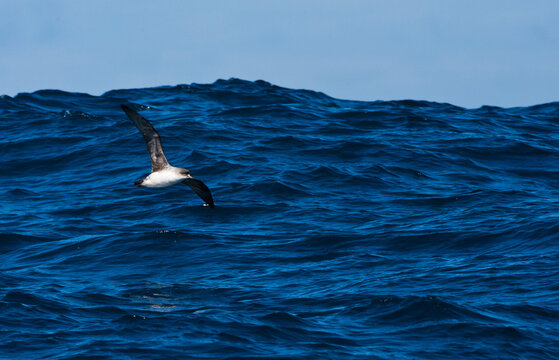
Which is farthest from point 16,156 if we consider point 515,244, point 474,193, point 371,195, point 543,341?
point 543,341

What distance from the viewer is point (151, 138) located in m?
15.6

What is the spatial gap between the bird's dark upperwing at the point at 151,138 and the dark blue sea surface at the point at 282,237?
2.50 m

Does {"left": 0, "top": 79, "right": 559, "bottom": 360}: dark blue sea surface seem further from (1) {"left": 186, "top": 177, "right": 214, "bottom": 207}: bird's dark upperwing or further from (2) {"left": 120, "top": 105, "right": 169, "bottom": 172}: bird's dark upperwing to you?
(2) {"left": 120, "top": 105, "right": 169, "bottom": 172}: bird's dark upperwing

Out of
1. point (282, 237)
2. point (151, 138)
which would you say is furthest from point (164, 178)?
point (282, 237)

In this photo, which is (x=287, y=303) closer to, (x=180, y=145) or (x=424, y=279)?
(x=424, y=279)

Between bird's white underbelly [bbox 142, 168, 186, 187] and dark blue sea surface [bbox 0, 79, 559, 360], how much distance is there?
6.77 ft

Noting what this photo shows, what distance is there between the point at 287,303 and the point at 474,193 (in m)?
8.96

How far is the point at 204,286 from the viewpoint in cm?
1641

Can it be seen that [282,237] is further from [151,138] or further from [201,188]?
[151,138]

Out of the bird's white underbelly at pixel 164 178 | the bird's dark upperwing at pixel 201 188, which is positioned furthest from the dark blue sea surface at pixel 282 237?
the bird's white underbelly at pixel 164 178

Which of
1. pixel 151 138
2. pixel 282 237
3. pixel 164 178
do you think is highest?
pixel 151 138

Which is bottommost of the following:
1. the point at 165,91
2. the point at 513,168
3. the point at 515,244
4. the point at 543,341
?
the point at 543,341

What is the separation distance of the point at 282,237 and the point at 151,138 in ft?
16.1

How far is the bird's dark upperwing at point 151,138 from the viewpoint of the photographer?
14945 millimetres
